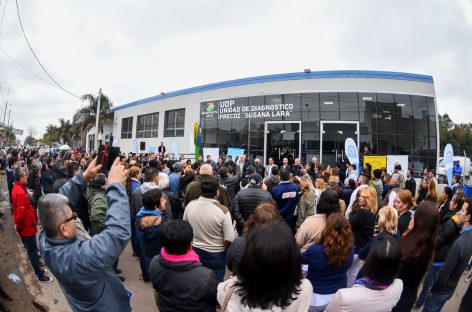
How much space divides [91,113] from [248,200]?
35.9 metres

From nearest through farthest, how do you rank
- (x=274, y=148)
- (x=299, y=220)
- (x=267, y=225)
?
(x=267, y=225), (x=299, y=220), (x=274, y=148)

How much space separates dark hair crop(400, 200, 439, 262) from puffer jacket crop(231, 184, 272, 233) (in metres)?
2.20

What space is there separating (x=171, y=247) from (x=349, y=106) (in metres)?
18.8

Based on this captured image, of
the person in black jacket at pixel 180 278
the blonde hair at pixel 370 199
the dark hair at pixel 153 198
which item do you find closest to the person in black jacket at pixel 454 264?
the blonde hair at pixel 370 199

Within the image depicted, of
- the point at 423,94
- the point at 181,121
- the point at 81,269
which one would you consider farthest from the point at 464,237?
the point at 181,121

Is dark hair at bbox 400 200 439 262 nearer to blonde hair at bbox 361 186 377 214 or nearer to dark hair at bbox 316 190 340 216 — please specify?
dark hair at bbox 316 190 340 216

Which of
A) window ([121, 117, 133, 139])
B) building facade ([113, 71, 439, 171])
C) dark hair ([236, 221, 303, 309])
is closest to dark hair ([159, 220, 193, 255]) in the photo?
dark hair ([236, 221, 303, 309])

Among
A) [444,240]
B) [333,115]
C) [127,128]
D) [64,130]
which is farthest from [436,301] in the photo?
[64,130]

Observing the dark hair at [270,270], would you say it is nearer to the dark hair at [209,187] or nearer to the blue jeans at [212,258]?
the dark hair at [209,187]

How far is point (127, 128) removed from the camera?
110ft

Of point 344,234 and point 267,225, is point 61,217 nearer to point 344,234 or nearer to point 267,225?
point 267,225

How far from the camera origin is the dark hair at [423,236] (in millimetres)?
3158

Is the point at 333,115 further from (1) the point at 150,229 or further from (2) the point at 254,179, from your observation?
(1) the point at 150,229

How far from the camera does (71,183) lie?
250 cm
